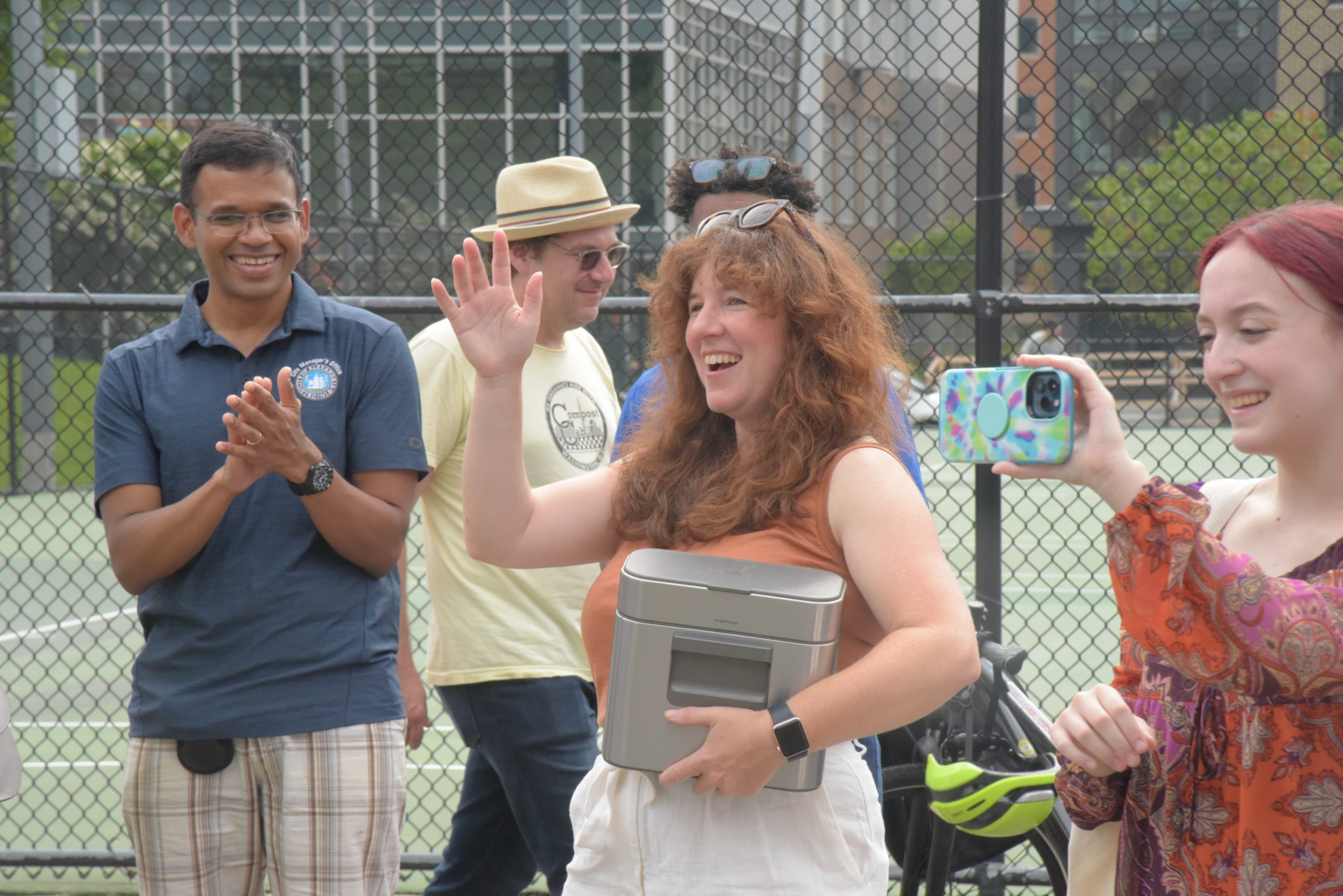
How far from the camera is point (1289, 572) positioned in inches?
58.8

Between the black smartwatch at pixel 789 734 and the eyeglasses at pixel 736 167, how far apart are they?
1886mm

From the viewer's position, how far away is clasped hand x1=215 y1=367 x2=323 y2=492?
2207mm

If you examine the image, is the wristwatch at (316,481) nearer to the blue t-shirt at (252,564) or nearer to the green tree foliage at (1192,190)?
the blue t-shirt at (252,564)

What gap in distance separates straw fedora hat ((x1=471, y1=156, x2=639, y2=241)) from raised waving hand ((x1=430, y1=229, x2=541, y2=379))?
1.36 metres

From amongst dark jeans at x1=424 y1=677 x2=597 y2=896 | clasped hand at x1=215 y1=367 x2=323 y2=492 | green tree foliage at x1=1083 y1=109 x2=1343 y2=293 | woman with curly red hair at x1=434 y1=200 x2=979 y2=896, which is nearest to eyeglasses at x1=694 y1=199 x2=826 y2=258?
woman with curly red hair at x1=434 y1=200 x2=979 y2=896

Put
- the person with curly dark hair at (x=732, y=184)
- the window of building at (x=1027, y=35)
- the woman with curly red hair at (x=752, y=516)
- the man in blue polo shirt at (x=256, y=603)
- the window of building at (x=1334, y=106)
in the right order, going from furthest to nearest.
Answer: the window of building at (x=1334, y=106) → the window of building at (x=1027, y=35) → the person with curly dark hair at (x=732, y=184) → the man in blue polo shirt at (x=256, y=603) → the woman with curly red hair at (x=752, y=516)

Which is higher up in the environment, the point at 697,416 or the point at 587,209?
the point at 587,209

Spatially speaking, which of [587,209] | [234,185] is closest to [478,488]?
[234,185]

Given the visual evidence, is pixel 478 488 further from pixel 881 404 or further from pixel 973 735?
pixel 973 735

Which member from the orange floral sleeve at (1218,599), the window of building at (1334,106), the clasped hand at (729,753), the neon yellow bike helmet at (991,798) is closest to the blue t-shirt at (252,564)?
the clasped hand at (729,753)

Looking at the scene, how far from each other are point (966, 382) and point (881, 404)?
1.36 feet

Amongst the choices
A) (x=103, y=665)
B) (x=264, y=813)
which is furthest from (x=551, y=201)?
(x=103, y=665)

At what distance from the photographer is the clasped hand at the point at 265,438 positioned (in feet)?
7.24

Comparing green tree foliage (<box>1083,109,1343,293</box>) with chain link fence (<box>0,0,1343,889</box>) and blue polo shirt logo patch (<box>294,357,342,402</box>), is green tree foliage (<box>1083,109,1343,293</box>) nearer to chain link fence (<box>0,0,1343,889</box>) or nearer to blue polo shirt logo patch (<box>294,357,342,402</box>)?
chain link fence (<box>0,0,1343,889</box>)
